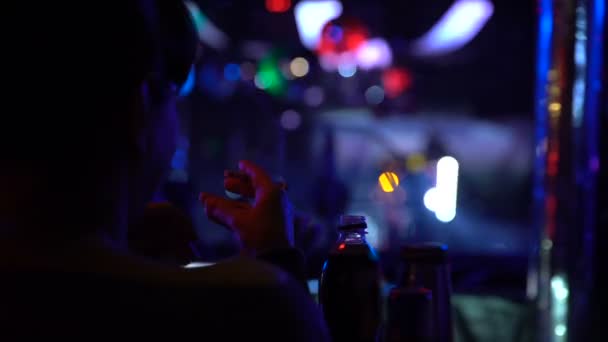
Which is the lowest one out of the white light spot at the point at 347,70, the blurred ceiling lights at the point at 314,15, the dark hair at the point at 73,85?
the dark hair at the point at 73,85

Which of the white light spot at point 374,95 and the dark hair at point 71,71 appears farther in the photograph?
the white light spot at point 374,95

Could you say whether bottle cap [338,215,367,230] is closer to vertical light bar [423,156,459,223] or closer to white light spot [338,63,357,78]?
vertical light bar [423,156,459,223]

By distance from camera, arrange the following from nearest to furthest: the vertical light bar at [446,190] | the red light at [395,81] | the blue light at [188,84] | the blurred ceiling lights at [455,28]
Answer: the blue light at [188,84]
the vertical light bar at [446,190]
the blurred ceiling lights at [455,28]
the red light at [395,81]

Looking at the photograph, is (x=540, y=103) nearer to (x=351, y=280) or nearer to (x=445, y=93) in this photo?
(x=351, y=280)

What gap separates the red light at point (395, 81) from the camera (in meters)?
6.97

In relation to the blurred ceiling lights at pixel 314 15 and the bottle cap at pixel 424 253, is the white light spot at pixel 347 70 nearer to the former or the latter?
the blurred ceiling lights at pixel 314 15

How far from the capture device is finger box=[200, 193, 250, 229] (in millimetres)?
981

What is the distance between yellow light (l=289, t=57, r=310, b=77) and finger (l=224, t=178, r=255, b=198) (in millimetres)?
5490

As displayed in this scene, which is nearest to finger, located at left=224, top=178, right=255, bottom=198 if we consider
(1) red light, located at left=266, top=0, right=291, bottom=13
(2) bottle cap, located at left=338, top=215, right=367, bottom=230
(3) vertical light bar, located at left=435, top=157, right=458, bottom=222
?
(2) bottle cap, located at left=338, top=215, right=367, bottom=230

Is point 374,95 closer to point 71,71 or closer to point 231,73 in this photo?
point 231,73

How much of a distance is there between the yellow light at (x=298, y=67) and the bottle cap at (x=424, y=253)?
5.52m

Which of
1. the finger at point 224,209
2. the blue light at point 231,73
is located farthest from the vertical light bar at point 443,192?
the finger at point 224,209

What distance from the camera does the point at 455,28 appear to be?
21.5 ft

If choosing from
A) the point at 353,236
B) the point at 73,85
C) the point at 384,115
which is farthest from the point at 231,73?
the point at 73,85
